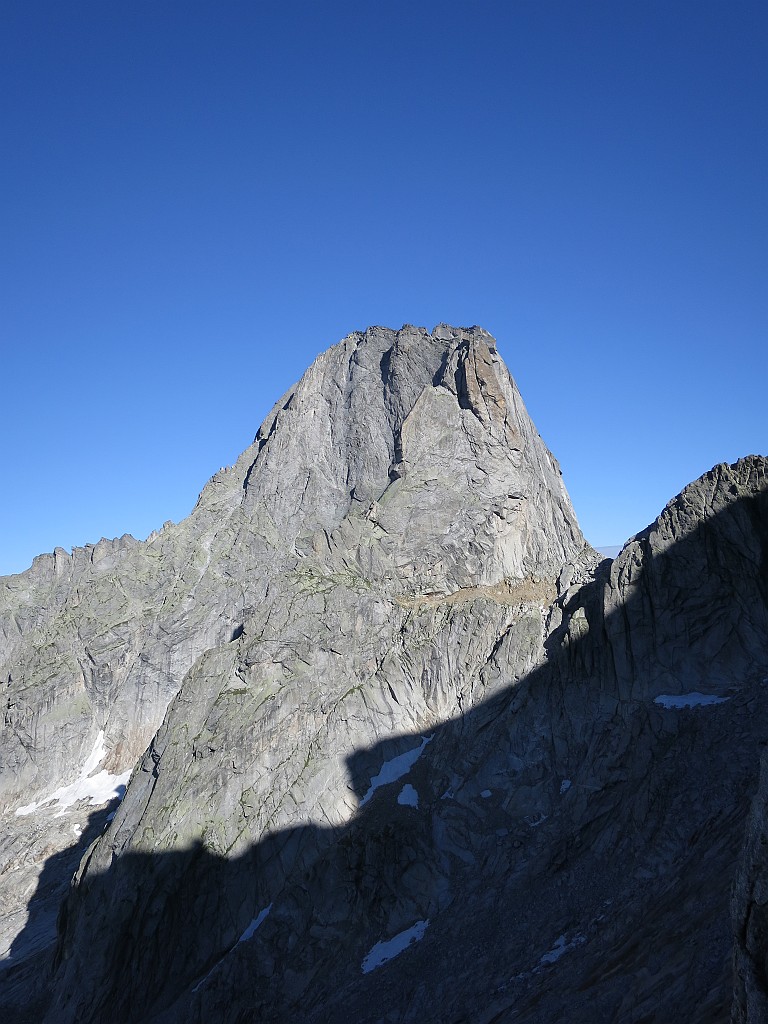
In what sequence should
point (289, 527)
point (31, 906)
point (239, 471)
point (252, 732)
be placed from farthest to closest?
point (239, 471)
point (289, 527)
point (31, 906)
point (252, 732)

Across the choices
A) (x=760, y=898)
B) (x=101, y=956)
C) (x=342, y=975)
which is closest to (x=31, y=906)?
(x=101, y=956)

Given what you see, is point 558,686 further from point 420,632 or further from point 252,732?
point 252,732

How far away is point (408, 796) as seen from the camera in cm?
5644

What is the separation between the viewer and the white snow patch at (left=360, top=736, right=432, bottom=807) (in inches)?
2361

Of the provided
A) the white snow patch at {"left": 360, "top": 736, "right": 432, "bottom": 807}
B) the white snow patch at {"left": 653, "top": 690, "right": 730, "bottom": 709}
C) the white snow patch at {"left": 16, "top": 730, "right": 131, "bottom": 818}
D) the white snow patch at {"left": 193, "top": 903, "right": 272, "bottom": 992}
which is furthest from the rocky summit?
the white snow patch at {"left": 193, "top": 903, "right": 272, "bottom": 992}

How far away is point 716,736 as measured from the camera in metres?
43.2

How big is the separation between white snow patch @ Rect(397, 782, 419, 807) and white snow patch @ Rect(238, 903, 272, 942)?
525 inches

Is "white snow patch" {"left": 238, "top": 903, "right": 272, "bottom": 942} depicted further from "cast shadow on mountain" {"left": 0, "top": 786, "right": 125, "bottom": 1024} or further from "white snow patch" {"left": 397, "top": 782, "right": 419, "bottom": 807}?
"cast shadow on mountain" {"left": 0, "top": 786, "right": 125, "bottom": 1024}

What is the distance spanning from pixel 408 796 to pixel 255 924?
1555cm

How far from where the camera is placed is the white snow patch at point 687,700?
47000mm

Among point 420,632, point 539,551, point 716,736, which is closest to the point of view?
point 716,736

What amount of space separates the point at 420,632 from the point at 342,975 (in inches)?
1359

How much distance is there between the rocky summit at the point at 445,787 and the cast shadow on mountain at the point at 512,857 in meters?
0.20

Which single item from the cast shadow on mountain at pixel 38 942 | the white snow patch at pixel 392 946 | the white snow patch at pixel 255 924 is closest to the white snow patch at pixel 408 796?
the white snow patch at pixel 392 946
